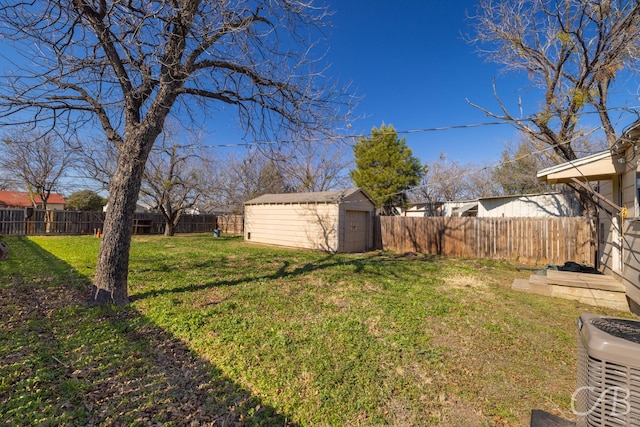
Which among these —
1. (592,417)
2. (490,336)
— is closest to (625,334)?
(592,417)

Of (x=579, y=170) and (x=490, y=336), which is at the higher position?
(x=579, y=170)

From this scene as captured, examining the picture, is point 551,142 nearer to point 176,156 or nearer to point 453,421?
point 453,421

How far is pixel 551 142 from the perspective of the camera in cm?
881

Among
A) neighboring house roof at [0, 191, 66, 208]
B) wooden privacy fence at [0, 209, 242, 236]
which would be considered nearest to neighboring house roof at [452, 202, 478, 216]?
wooden privacy fence at [0, 209, 242, 236]

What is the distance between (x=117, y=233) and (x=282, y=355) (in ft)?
11.4

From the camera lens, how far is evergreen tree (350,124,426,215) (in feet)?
66.8

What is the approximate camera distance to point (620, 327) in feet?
4.95

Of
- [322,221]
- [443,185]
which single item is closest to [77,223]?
[322,221]

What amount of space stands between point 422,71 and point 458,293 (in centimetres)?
696

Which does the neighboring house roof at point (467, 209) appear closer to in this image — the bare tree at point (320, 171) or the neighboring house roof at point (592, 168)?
the bare tree at point (320, 171)

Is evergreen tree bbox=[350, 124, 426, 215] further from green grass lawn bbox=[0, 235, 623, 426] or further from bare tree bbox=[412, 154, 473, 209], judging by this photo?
green grass lawn bbox=[0, 235, 623, 426]

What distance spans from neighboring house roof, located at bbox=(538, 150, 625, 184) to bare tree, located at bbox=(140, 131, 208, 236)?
1523 centimetres

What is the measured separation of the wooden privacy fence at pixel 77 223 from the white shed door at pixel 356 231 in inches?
484

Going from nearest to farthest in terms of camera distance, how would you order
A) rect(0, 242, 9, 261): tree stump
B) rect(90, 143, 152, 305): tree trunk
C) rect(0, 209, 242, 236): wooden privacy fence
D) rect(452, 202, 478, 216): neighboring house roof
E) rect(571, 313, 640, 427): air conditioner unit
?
rect(571, 313, 640, 427): air conditioner unit
rect(0, 242, 9, 261): tree stump
rect(90, 143, 152, 305): tree trunk
rect(0, 209, 242, 236): wooden privacy fence
rect(452, 202, 478, 216): neighboring house roof
